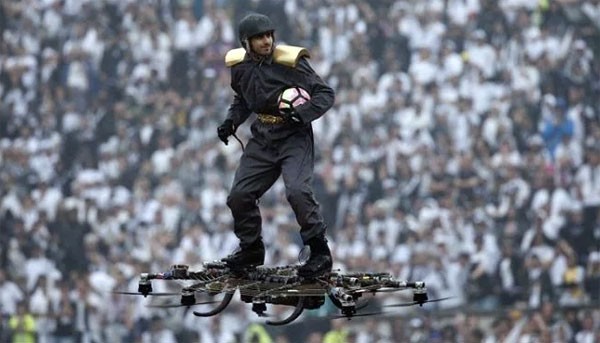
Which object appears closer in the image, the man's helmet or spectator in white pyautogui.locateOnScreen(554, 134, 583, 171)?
the man's helmet

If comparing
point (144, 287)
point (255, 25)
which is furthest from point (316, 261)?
point (255, 25)

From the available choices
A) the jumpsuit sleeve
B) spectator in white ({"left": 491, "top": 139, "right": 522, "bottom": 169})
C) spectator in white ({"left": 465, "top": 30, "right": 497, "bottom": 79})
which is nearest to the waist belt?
the jumpsuit sleeve

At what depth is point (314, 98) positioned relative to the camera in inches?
463

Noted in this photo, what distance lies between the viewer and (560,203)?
2112 centimetres

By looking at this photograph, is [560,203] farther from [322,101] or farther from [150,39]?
[322,101]

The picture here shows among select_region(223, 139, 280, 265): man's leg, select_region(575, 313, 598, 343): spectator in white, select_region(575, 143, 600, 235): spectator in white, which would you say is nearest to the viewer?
select_region(223, 139, 280, 265): man's leg

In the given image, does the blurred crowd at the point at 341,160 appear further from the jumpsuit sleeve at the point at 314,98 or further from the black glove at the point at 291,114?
the black glove at the point at 291,114

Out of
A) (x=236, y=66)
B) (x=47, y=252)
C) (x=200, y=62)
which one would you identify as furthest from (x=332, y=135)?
(x=236, y=66)

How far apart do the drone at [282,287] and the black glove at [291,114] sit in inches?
46.9

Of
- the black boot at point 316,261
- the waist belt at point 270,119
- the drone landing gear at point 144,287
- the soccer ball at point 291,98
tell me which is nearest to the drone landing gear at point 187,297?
the drone landing gear at point 144,287

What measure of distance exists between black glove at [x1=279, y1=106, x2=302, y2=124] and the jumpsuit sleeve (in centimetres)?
3

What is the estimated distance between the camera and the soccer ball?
11719 mm

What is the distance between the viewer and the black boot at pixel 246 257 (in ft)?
40.0

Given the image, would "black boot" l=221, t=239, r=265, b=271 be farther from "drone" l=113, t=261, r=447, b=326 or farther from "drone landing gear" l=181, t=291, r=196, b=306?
"drone landing gear" l=181, t=291, r=196, b=306
